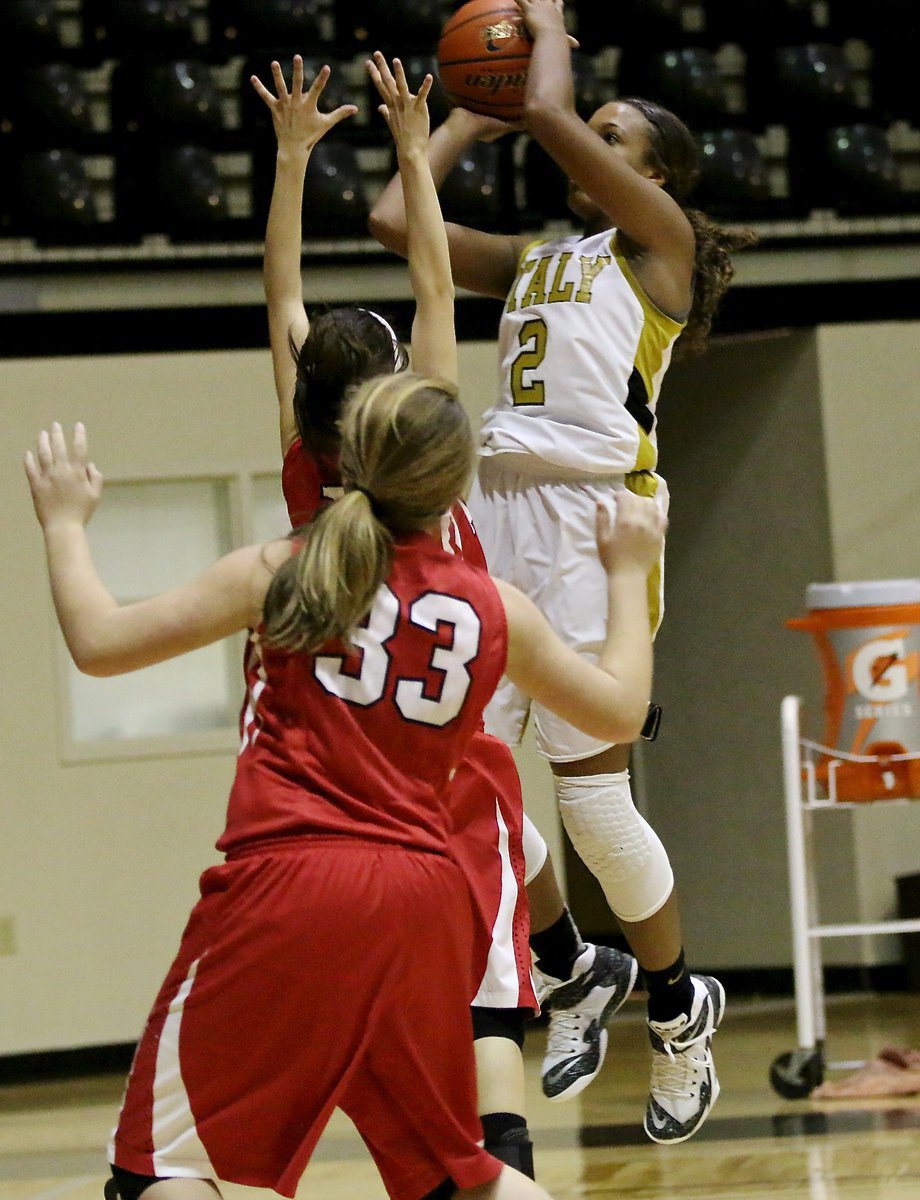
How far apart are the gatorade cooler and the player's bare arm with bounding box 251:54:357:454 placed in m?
2.82

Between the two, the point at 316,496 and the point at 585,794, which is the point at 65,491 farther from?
the point at 585,794

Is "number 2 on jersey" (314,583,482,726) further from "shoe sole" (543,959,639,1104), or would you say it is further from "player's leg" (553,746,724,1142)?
"shoe sole" (543,959,639,1104)

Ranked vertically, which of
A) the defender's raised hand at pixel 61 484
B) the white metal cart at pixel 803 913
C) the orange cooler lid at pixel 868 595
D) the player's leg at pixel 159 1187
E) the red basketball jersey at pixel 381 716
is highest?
the defender's raised hand at pixel 61 484

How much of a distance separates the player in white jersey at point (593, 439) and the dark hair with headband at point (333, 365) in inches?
33.3

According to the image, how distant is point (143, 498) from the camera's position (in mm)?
7051

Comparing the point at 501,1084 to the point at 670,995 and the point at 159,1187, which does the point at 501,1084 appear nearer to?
the point at 159,1187

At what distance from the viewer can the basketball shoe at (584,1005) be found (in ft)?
11.6

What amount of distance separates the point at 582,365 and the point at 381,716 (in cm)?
147

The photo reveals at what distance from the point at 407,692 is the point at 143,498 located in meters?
5.03

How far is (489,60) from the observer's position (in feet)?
11.6

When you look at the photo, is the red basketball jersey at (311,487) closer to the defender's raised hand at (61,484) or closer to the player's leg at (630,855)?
the defender's raised hand at (61,484)

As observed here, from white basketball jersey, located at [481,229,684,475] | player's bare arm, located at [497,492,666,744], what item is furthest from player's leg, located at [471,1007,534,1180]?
white basketball jersey, located at [481,229,684,475]

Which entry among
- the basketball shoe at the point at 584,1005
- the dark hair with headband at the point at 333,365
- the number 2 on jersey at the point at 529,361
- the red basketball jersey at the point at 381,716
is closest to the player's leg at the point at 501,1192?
the red basketball jersey at the point at 381,716

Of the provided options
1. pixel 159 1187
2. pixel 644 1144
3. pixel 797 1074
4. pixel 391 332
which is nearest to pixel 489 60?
pixel 391 332
